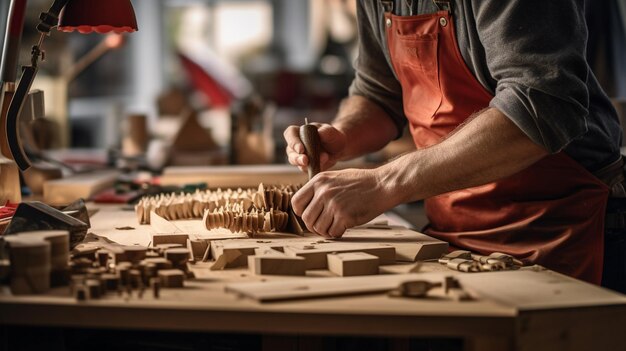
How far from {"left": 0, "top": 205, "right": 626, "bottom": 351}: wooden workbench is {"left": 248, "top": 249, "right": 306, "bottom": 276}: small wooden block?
0.18 meters

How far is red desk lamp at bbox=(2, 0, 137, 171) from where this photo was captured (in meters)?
1.97

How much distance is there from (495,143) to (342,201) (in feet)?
1.24

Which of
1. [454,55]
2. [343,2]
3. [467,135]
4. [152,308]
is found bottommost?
[152,308]

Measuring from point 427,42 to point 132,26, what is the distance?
82 centimetres

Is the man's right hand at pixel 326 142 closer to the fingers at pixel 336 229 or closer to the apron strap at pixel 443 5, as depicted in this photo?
the fingers at pixel 336 229

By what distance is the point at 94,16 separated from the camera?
2117mm

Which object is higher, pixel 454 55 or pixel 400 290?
pixel 454 55

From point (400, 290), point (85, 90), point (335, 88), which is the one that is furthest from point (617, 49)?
point (85, 90)

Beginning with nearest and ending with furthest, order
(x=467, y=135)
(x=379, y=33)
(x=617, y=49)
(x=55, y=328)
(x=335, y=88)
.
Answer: (x=55, y=328) → (x=467, y=135) → (x=379, y=33) → (x=617, y=49) → (x=335, y=88)

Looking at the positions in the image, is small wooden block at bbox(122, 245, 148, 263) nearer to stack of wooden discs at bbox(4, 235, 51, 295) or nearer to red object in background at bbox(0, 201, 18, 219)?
stack of wooden discs at bbox(4, 235, 51, 295)

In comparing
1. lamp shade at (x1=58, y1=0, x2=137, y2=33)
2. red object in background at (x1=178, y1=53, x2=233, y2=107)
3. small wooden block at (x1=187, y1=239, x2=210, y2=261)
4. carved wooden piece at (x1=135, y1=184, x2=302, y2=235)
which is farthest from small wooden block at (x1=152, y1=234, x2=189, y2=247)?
red object in background at (x1=178, y1=53, x2=233, y2=107)

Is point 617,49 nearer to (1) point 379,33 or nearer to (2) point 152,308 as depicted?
(1) point 379,33

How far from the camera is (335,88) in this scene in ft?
35.4

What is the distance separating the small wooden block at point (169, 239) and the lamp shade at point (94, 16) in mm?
648
